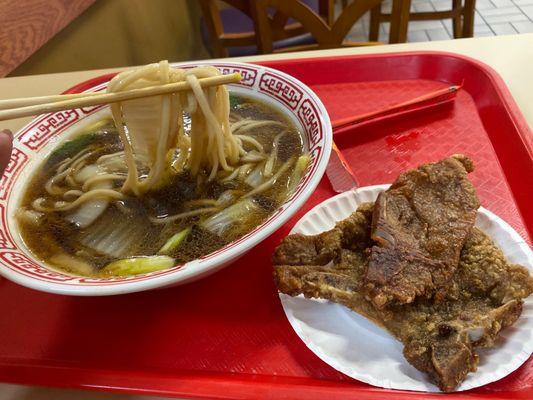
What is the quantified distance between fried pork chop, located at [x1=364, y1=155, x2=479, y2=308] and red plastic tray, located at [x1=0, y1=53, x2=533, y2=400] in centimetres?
19

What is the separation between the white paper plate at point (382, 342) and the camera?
2.83ft

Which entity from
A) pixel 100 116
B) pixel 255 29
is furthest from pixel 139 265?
pixel 255 29

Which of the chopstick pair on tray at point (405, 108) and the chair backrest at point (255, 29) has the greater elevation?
the chopstick pair on tray at point (405, 108)

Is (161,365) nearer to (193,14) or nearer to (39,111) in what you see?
(39,111)

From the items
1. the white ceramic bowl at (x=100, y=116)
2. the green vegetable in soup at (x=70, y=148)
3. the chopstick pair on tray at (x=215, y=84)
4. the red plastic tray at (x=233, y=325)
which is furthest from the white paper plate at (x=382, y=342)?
the green vegetable in soup at (x=70, y=148)

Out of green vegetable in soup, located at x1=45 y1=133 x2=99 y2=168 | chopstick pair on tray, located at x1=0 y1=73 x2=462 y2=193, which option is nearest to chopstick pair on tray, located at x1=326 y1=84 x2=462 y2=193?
chopstick pair on tray, located at x1=0 y1=73 x2=462 y2=193

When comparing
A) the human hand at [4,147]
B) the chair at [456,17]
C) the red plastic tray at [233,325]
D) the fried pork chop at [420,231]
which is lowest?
the chair at [456,17]

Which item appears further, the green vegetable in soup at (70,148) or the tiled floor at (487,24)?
the tiled floor at (487,24)

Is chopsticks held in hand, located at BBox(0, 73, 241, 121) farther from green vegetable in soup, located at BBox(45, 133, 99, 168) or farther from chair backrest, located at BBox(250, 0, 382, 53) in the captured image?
chair backrest, located at BBox(250, 0, 382, 53)

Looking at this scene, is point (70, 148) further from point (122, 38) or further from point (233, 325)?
point (122, 38)

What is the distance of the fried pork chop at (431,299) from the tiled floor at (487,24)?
13.7 feet

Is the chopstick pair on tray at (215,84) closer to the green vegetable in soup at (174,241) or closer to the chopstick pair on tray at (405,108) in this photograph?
the chopstick pair on tray at (405,108)

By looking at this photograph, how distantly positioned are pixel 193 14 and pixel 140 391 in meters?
4.21

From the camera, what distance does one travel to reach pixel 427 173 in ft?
3.72
